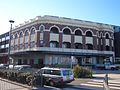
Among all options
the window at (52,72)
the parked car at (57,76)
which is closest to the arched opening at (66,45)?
the window at (52,72)

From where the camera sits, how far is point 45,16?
1912 inches

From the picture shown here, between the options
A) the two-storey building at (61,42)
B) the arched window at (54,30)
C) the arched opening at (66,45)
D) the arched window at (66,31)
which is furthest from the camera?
the arched window at (66,31)

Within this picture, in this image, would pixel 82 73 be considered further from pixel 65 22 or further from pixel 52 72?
pixel 65 22

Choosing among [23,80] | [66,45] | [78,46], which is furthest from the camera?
[78,46]

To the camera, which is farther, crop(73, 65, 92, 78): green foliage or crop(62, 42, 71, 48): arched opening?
crop(62, 42, 71, 48): arched opening

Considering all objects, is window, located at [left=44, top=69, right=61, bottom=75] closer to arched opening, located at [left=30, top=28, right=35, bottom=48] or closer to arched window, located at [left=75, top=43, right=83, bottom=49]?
arched opening, located at [left=30, top=28, right=35, bottom=48]

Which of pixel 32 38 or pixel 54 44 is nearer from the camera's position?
pixel 54 44

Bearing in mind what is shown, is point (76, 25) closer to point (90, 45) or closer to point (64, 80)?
point (90, 45)

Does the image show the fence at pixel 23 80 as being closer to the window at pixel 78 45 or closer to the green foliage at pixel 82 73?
the green foliage at pixel 82 73

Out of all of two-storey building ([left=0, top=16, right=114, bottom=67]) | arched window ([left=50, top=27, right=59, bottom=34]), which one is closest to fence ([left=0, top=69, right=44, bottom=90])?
two-storey building ([left=0, top=16, right=114, bottom=67])

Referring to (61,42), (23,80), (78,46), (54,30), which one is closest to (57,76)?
(23,80)

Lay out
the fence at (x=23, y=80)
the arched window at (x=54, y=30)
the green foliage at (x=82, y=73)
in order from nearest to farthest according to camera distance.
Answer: the fence at (x=23, y=80), the green foliage at (x=82, y=73), the arched window at (x=54, y=30)

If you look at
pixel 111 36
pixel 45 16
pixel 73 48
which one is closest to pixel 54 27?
pixel 45 16

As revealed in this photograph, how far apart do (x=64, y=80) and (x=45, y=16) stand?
1285 inches
